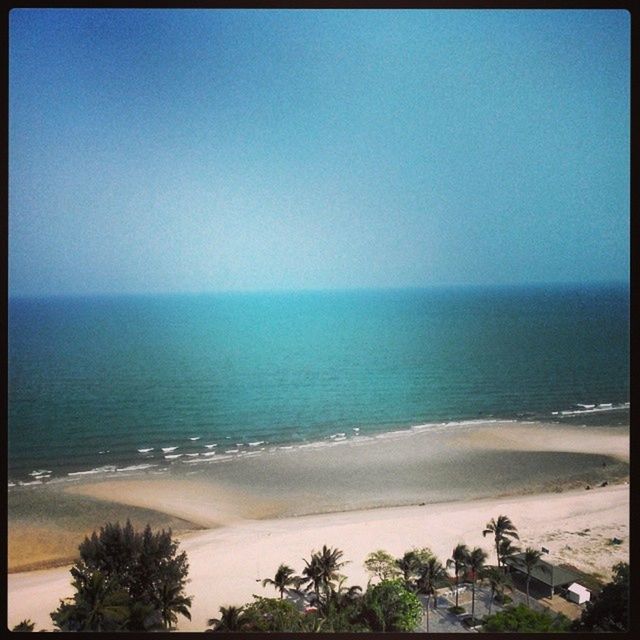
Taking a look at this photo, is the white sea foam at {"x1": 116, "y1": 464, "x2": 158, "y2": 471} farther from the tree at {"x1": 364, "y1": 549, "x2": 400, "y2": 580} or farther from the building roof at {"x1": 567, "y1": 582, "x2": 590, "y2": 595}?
the building roof at {"x1": 567, "y1": 582, "x2": 590, "y2": 595}

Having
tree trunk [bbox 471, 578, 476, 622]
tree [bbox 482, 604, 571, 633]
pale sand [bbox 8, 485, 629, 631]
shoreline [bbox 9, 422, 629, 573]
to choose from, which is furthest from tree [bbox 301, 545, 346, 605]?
shoreline [bbox 9, 422, 629, 573]

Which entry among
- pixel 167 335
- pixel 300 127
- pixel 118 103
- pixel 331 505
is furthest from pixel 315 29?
pixel 167 335

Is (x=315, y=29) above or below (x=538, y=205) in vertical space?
above

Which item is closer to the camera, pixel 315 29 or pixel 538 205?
pixel 315 29

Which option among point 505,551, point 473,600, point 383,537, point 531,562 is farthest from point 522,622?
point 383,537

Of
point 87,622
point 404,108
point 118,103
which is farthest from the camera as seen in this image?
point 404,108

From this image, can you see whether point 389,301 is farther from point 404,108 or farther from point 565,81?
point 565,81
